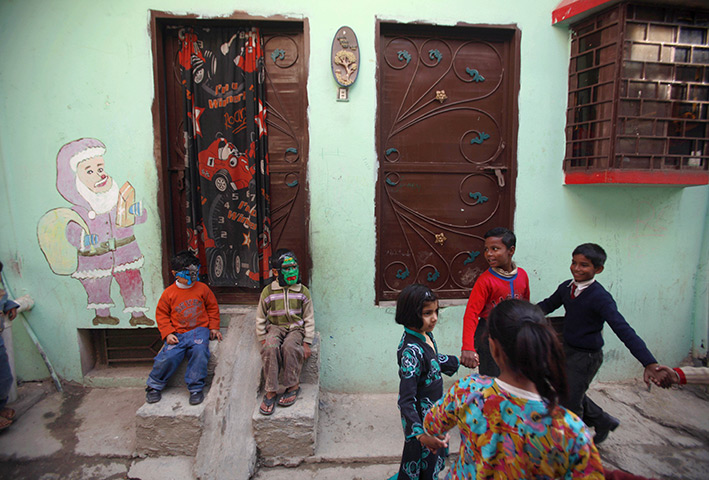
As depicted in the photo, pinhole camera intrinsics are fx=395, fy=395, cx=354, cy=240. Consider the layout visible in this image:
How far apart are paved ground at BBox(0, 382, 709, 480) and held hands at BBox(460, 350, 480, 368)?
2.74 feet

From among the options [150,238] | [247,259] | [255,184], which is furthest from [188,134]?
[247,259]

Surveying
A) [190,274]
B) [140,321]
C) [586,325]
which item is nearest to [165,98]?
[190,274]

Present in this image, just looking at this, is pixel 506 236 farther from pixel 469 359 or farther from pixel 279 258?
pixel 279 258

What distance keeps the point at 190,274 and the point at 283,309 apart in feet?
2.73

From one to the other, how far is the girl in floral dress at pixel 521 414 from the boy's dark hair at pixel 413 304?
56 cm

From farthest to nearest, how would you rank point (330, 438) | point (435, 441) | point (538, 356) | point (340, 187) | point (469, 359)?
1. point (340, 187)
2. point (330, 438)
3. point (469, 359)
4. point (435, 441)
5. point (538, 356)

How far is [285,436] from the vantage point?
286 centimetres

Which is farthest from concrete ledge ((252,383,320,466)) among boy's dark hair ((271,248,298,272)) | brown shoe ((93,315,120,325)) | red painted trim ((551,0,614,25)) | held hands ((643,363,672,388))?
red painted trim ((551,0,614,25))

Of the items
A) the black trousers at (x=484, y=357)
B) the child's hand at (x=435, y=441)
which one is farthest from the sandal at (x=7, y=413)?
the black trousers at (x=484, y=357)

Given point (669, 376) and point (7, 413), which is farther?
point (7, 413)

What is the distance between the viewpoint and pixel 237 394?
10.1ft

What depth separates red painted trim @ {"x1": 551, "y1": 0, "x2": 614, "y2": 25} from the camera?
3.30m

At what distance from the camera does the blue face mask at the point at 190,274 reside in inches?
127

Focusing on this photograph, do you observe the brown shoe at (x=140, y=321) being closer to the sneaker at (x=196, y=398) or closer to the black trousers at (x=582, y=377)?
the sneaker at (x=196, y=398)
